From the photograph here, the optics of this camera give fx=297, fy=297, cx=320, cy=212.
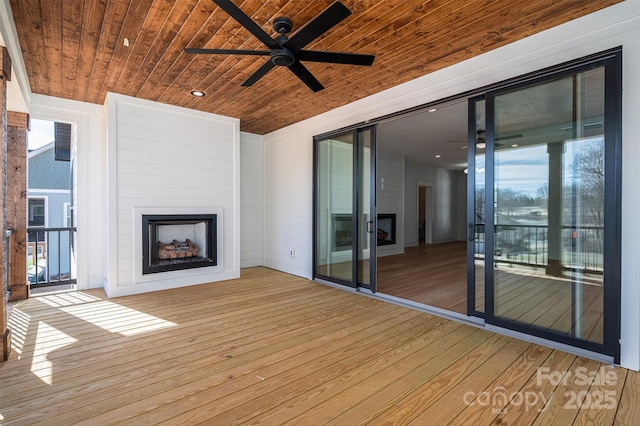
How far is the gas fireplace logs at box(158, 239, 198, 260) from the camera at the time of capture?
14.7 ft

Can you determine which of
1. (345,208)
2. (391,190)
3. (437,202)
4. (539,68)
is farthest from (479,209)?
(437,202)

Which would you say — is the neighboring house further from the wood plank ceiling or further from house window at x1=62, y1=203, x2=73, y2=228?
the wood plank ceiling

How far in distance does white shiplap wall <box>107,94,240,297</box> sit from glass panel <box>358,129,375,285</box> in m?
2.19

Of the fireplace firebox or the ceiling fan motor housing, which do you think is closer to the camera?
the ceiling fan motor housing

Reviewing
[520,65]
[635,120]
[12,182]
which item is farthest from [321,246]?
Result: [12,182]

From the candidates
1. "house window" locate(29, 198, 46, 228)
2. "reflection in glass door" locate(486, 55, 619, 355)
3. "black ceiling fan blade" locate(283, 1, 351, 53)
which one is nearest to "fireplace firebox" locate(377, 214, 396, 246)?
"reflection in glass door" locate(486, 55, 619, 355)

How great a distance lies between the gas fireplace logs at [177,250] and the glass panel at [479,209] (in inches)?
158

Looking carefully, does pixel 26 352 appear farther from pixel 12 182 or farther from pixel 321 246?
pixel 321 246

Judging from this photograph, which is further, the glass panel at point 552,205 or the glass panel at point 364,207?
the glass panel at point 364,207

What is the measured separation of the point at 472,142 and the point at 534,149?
1.78ft

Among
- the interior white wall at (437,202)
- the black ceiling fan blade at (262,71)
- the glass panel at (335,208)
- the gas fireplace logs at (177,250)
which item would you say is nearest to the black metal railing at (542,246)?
the glass panel at (335,208)

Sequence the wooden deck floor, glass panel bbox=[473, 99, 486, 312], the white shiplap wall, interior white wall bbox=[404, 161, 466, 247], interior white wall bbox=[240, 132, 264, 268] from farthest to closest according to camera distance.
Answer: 1. interior white wall bbox=[404, 161, 466, 247]
2. interior white wall bbox=[240, 132, 264, 268]
3. the white shiplap wall
4. glass panel bbox=[473, 99, 486, 312]
5. the wooden deck floor

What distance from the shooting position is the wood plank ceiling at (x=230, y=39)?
230 centimetres

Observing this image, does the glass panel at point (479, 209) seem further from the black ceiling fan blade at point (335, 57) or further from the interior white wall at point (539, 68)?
the black ceiling fan blade at point (335, 57)
